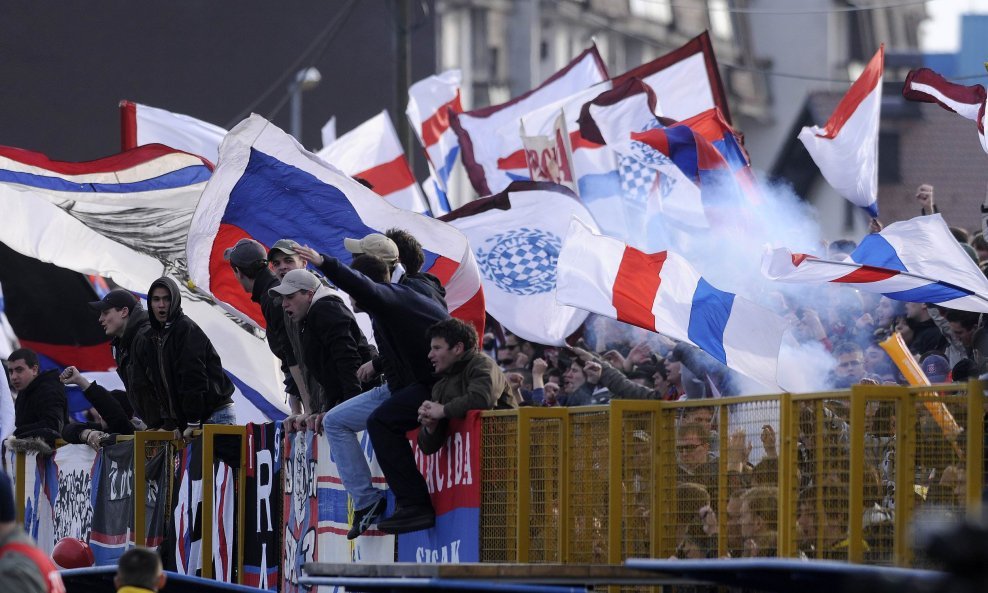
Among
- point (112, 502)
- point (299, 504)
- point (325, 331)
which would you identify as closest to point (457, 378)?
point (325, 331)

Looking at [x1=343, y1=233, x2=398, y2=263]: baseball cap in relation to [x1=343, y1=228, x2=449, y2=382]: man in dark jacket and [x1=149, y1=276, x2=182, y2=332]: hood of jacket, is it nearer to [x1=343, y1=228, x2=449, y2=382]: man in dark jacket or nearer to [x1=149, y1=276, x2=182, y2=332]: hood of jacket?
[x1=343, y1=228, x2=449, y2=382]: man in dark jacket

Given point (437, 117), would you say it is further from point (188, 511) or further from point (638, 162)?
point (188, 511)

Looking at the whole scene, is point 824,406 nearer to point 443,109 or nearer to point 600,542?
point 600,542

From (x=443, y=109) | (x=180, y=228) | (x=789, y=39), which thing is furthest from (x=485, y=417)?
(x=789, y=39)

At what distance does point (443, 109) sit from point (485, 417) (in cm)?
1317

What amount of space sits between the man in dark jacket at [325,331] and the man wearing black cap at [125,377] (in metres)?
2.27

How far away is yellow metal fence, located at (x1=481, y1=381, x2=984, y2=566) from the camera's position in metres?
6.98

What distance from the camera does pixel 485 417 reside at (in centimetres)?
960

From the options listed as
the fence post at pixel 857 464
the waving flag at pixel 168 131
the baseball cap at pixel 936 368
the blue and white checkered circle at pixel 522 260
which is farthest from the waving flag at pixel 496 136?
the fence post at pixel 857 464

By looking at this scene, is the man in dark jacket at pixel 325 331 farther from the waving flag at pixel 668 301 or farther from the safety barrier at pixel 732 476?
the waving flag at pixel 668 301

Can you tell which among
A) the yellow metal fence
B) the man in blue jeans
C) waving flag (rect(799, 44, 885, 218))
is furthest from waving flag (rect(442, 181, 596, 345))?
the yellow metal fence

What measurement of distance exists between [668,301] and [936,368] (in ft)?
6.72

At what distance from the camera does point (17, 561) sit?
6.73m

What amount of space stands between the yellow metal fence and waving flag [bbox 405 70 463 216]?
11889 mm
